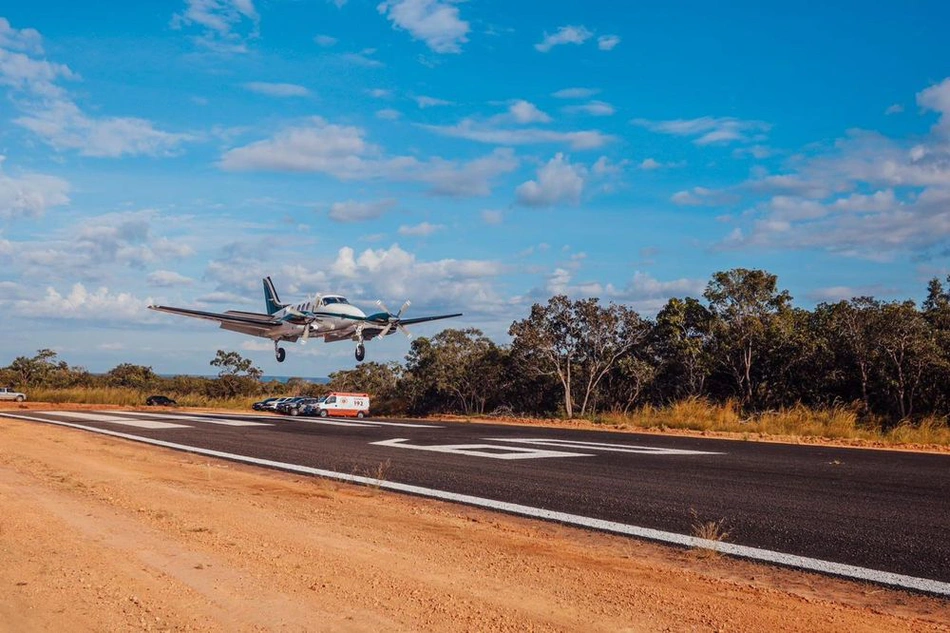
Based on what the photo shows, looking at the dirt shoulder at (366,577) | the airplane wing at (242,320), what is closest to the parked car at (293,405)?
the airplane wing at (242,320)

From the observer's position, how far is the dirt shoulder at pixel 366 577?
4.63m

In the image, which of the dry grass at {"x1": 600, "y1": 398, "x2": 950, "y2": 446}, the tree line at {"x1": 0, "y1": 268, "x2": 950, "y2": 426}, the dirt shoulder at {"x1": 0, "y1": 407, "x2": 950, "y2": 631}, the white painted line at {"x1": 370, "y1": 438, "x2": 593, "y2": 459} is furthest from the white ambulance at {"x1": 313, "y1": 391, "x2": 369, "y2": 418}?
the dirt shoulder at {"x1": 0, "y1": 407, "x2": 950, "y2": 631}

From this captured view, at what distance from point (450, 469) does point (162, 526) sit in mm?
6102

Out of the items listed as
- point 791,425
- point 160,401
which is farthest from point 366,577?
point 160,401

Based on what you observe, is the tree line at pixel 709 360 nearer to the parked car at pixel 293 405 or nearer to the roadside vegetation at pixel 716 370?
the roadside vegetation at pixel 716 370

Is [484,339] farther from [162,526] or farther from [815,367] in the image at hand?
[162,526]

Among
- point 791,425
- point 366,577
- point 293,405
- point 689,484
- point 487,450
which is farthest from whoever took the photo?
point 293,405

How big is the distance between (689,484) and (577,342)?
37347 mm

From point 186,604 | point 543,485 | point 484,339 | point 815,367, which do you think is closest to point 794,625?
point 186,604

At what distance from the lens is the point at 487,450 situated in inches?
624

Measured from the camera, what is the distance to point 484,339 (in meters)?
61.9

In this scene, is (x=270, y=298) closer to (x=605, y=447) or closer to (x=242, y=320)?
(x=242, y=320)

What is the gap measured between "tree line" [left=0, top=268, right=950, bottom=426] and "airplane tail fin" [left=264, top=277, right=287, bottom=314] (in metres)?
13.7

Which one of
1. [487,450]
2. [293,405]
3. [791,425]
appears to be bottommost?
[293,405]
